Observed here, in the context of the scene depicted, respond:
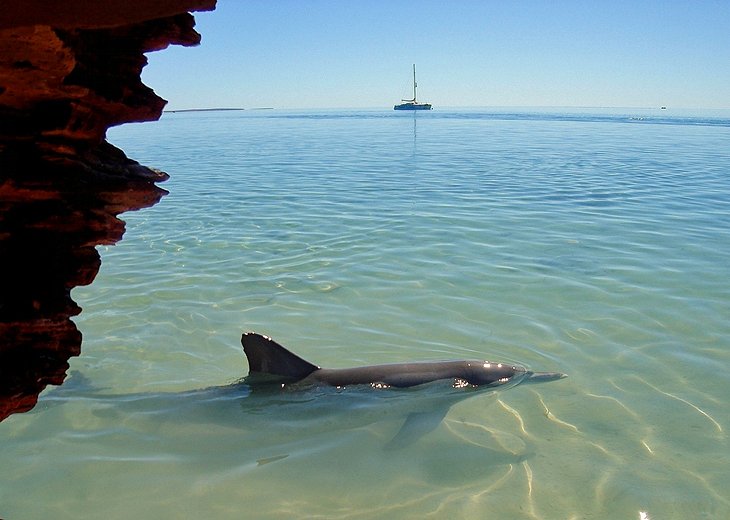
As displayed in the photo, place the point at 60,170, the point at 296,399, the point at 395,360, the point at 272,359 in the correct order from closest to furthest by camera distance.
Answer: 1. the point at 60,170
2. the point at 296,399
3. the point at 272,359
4. the point at 395,360

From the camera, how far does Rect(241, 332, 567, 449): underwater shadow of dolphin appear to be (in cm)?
546

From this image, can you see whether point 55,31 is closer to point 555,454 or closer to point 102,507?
point 102,507

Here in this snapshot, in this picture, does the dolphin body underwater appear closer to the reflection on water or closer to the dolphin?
the dolphin

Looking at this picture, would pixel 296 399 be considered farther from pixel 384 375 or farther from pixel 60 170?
pixel 60 170

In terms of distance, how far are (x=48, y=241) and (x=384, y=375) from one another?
3452 millimetres

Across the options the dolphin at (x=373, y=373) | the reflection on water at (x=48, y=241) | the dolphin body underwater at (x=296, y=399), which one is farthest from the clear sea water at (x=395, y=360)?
the reflection on water at (x=48, y=241)

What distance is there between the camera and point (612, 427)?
4906 millimetres

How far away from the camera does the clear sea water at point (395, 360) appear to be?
13.6 ft

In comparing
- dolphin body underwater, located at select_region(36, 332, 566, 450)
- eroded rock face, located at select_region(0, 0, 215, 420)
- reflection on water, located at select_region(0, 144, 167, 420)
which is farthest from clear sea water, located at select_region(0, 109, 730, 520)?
eroded rock face, located at select_region(0, 0, 215, 420)

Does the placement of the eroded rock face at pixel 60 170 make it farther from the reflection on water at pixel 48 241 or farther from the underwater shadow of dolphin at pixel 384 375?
the underwater shadow of dolphin at pixel 384 375

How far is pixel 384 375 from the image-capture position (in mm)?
5586

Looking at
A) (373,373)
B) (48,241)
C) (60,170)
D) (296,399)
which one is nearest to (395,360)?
(373,373)

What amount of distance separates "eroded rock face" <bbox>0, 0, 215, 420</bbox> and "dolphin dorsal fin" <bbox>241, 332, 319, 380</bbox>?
256 cm

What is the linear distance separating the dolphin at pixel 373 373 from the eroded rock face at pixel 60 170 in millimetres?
2668
